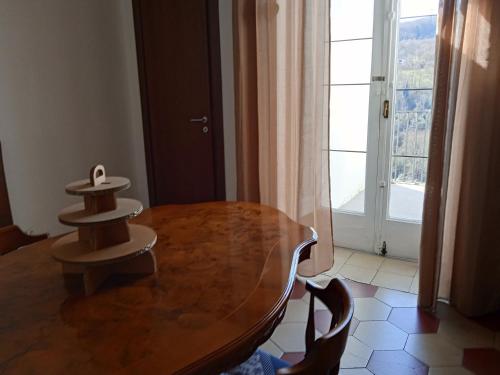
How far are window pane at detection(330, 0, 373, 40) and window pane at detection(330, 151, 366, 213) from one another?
2.58 feet

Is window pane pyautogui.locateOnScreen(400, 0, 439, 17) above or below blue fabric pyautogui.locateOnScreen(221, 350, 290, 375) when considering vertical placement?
above

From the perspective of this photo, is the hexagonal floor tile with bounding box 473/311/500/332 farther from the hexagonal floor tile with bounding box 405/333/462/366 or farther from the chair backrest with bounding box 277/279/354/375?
the chair backrest with bounding box 277/279/354/375

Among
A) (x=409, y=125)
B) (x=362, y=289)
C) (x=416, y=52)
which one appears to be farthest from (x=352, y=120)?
(x=362, y=289)

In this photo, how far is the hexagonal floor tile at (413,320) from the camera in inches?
79.7

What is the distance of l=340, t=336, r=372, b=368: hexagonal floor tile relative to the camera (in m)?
1.79

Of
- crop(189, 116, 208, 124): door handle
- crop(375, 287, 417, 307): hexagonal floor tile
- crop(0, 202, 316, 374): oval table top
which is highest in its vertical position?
crop(189, 116, 208, 124): door handle

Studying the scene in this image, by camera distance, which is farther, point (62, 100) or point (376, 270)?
point (62, 100)

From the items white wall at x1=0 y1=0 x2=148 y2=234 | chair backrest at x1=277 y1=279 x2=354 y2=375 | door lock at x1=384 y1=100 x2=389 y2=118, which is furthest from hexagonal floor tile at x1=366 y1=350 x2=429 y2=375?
white wall at x1=0 y1=0 x2=148 y2=234

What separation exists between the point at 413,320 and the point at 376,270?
0.58 meters

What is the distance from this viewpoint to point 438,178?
6.60 feet

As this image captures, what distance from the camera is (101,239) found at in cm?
101

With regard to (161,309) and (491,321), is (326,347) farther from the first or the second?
(491,321)

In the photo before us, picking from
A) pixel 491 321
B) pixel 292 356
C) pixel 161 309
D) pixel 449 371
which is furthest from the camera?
pixel 491 321

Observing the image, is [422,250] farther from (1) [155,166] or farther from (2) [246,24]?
(1) [155,166]
